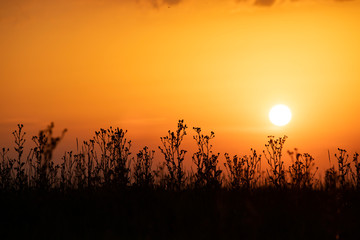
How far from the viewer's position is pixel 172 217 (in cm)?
804

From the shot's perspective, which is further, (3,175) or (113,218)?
(3,175)

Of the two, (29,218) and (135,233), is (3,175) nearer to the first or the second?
(29,218)

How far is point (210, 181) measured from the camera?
11.1m

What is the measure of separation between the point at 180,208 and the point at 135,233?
1158 millimetres

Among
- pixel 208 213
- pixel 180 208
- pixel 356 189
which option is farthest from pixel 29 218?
pixel 356 189

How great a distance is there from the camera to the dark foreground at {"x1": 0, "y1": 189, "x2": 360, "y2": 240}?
287 inches

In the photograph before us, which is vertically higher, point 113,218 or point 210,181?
point 210,181

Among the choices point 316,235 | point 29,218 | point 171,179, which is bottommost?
point 316,235

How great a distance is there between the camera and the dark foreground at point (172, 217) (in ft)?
23.9

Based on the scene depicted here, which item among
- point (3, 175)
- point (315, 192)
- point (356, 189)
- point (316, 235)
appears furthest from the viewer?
point (3, 175)

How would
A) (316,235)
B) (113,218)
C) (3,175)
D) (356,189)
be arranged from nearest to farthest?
(316,235), (113,218), (356,189), (3,175)

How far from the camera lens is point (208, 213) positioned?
818cm

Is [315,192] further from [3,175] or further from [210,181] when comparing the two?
[3,175]

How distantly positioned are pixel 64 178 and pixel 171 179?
9.34 ft
